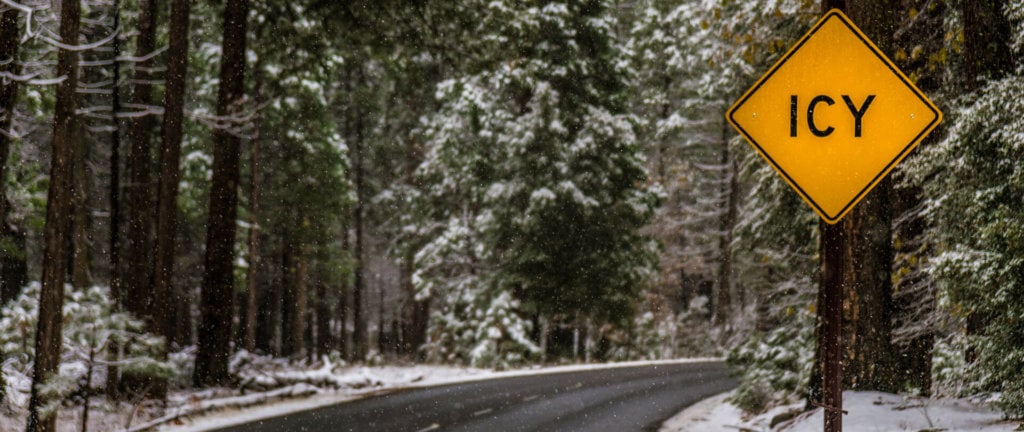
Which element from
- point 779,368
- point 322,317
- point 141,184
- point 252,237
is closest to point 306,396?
point 141,184

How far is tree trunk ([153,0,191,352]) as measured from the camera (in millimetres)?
14352

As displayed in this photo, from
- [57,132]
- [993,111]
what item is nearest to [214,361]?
[57,132]

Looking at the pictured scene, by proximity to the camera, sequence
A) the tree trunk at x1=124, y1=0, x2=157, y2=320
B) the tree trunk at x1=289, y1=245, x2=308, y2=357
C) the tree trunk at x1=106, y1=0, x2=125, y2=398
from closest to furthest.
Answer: the tree trunk at x1=106, y1=0, x2=125, y2=398, the tree trunk at x1=124, y1=0, x2=157, y2=320, the tree trunk at x1=289, y1=245, x2=308, y2=357

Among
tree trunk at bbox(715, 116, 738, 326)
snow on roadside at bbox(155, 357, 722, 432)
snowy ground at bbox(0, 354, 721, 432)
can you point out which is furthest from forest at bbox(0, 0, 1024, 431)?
snow on roadside at bbox(155, 357, 722, 432)

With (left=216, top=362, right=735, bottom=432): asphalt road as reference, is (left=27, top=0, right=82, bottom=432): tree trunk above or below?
above

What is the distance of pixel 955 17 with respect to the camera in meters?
9.86

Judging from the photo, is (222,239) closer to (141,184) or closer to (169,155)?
(141,184)

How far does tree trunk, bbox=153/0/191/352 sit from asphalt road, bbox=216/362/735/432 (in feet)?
11.1

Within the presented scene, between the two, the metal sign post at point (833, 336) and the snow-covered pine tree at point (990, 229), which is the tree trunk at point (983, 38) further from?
the metal sign post at point (833, 336)

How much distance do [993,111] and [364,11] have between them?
9.67 meters

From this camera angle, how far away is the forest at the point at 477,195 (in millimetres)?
9695

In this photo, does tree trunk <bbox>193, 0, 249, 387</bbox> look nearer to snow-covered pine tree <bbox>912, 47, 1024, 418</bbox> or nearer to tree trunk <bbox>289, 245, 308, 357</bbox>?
snow-covered pine tree <bbox>912, 47, 1024, 418</bbox>

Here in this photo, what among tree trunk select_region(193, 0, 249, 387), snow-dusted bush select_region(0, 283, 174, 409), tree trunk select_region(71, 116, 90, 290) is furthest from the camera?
tree trunk select_region(193, 0, 249, 387)

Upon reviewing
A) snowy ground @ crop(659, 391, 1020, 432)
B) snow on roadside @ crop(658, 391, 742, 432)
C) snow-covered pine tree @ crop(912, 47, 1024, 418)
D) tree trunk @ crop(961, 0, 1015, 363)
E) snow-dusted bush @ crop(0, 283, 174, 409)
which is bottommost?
snow on roadside @ crop(658, 391, 742, 432)
